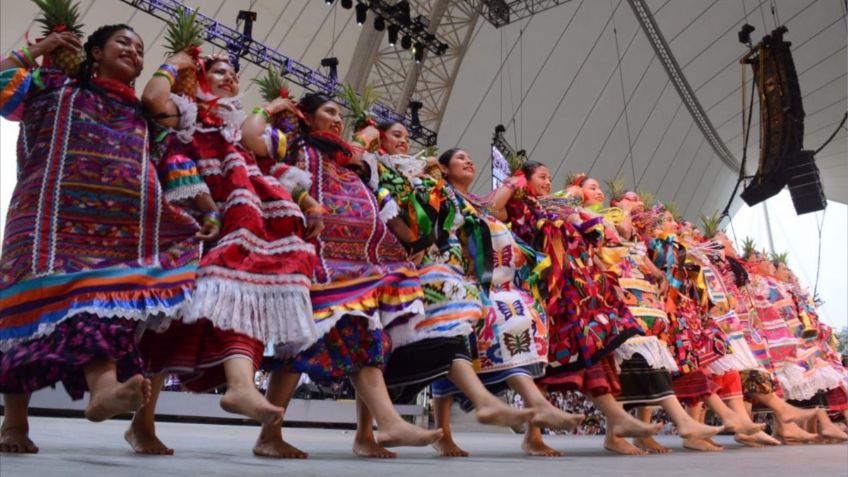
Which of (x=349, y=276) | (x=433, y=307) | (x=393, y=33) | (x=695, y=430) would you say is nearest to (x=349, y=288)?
(x=349, y=276)

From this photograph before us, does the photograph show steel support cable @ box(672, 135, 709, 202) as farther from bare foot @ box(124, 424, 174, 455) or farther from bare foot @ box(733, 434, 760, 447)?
bare foot @ box(124, 424, 174, 455)

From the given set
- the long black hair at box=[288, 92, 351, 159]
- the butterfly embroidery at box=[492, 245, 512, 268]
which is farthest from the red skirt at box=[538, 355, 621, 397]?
the long black hair at box=[288, 92, 351, 159]

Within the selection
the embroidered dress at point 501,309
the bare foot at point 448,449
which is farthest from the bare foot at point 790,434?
the bare foot at point 448,449

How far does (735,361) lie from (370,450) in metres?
2.82

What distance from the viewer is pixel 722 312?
5.09 m

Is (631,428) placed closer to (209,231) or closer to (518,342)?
(518,342)

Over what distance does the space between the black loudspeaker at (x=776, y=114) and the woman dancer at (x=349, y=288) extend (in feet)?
29.9

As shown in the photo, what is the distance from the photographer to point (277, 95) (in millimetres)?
3084

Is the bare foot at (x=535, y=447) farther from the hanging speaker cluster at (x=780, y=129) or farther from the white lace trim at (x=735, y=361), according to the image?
the hanging speaker cluster at (x=780, y=129)

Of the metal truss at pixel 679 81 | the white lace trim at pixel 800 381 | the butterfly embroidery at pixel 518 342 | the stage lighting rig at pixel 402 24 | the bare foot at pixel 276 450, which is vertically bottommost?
the bare foot at pixel 276 450

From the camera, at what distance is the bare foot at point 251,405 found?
2016mm

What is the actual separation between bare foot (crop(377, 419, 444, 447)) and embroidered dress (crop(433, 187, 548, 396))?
2.57 ft

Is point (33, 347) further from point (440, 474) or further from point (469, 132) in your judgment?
point (469, 132)

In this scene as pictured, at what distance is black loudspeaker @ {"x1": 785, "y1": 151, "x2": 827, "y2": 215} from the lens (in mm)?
10984
